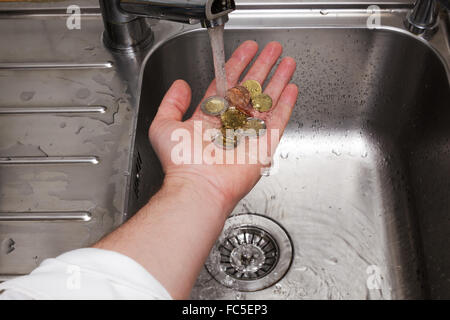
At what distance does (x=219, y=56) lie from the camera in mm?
767

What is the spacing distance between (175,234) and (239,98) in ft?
1.15

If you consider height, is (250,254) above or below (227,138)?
below

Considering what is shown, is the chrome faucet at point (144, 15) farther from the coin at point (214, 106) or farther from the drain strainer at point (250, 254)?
the drain strainer at point (250, 254)

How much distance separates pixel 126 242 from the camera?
1.97ft

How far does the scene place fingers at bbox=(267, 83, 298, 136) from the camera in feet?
2.81

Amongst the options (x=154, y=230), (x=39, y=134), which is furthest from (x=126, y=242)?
(x=39, y=134)

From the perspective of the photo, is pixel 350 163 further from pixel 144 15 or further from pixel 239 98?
pixel 144 15

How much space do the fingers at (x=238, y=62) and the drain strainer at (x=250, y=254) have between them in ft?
0.94

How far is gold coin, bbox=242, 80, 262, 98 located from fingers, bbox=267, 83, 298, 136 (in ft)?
0.16

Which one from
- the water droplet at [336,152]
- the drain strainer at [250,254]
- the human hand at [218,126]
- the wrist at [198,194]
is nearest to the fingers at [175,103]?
the human hand at [218,126]

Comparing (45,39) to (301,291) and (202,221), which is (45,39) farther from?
(301,291)

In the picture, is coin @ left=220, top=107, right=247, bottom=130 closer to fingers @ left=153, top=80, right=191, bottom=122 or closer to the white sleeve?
fingers @ left=153, top=80, right=191, bottom=122

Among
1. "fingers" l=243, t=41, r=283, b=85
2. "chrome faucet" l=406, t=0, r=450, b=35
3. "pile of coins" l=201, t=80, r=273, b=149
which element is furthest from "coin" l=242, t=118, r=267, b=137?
"chrome faucet" l=406, t=0, r=450, b=35

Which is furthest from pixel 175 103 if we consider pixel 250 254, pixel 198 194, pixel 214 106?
pixel 250 254
